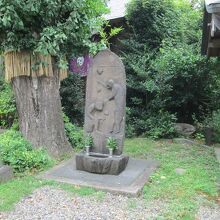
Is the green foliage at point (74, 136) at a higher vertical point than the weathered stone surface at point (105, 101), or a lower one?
lower

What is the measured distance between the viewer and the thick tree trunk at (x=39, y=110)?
7025mm

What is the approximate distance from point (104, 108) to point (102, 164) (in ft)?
3.54

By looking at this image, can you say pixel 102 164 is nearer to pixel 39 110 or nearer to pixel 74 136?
pixel 39 110

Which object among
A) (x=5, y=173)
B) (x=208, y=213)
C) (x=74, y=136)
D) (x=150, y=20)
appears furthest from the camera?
(x=150, y=20)

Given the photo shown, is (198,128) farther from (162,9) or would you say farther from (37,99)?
(37,99)

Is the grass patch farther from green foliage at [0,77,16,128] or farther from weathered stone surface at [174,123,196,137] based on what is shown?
green foliage at [0,77,16,128]

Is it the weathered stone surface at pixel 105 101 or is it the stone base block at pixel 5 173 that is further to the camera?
the weathered stone surface at pixel 105 101

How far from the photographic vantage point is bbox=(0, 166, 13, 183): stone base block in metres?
5.50

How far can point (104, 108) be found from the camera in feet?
21.0

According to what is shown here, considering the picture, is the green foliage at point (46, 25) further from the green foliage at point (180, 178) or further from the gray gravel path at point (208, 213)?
the gray gravel path at point (208, 213)

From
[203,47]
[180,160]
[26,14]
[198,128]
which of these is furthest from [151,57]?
[26,14]

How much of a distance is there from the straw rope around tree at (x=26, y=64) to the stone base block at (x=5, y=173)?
2073 mm

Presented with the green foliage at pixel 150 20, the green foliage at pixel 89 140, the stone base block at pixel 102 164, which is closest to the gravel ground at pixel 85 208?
the stone base block at pixel 102 164

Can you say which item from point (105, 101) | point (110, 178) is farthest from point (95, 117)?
point (110, 178)
